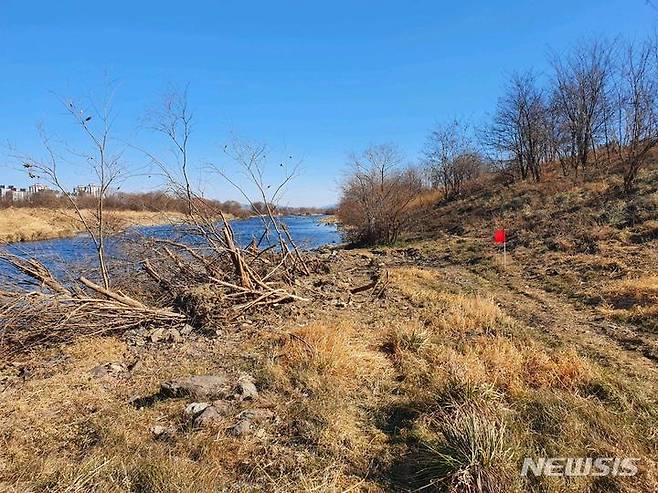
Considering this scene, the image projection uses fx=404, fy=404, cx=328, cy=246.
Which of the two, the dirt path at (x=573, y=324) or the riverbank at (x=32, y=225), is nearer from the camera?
the dirt path at (x=573, y=324)

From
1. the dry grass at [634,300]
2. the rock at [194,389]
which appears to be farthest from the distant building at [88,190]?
the dry grass at [634,300]

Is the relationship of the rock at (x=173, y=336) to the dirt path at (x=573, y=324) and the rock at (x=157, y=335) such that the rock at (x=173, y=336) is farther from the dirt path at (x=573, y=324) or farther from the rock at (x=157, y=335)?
the dirt path at (x=573, y=324)

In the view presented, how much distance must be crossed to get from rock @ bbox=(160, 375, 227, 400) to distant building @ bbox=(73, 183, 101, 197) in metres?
4.71

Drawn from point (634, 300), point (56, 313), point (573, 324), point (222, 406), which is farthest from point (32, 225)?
point (634, 300)

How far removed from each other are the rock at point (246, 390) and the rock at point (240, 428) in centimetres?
48

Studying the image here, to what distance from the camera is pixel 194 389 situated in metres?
4.15

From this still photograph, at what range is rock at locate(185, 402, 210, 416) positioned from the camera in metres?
3.70

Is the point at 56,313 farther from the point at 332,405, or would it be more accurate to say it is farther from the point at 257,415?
the point at 332,405

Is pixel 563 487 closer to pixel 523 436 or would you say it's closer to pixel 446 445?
pixel 523 436

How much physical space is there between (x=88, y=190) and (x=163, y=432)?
18.6 ft

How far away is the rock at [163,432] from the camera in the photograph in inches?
133

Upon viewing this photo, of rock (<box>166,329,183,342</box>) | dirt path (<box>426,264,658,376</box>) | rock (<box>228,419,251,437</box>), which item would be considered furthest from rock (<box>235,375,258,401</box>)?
dirt path (<box>426,264,658,376</box>)

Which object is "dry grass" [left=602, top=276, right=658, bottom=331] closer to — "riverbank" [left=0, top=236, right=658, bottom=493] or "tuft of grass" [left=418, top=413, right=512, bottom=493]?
"riverbank" [left=0, top=236, right=658, bottom=493]

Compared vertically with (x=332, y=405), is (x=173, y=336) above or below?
above
